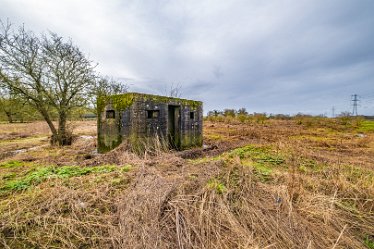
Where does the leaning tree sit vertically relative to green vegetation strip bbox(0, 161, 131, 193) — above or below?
above

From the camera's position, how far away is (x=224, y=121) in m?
33.4

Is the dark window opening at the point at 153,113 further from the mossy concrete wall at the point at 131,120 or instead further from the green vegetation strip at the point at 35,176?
the green vegetation strip at the point at 35,176

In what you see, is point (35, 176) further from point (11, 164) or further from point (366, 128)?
point (366, 128)

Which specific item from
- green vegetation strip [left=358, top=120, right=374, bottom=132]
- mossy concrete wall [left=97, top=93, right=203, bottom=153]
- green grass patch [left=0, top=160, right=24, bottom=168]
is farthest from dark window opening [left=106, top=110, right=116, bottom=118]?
green vegetation strip [left=358, top=120, right=374, bottom=132]

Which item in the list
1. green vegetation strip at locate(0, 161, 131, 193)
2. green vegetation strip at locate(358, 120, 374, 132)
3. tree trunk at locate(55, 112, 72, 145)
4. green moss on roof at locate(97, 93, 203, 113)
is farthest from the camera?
green vegetation strip at locate(358, 120, 374, 132)

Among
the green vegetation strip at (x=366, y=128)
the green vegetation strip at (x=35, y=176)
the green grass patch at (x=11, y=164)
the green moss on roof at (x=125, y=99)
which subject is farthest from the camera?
the green vegetation strip at (x=366, y=128)

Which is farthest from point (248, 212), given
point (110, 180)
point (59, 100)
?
point (59, 100)

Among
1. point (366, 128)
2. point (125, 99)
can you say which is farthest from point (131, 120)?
point (366, 128)

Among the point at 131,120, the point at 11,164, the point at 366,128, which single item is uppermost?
the point at 131,120

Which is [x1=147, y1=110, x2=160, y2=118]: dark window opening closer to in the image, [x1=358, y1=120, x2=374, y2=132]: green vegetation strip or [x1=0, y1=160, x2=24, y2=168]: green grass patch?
[x1=0, y1=160, x2=24, y2=168]: green grass patch

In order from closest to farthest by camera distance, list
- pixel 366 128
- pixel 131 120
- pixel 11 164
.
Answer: pixel 11 164, pixel 131 120, pixel 366 128

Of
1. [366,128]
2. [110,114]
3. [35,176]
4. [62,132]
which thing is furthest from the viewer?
[366,128]

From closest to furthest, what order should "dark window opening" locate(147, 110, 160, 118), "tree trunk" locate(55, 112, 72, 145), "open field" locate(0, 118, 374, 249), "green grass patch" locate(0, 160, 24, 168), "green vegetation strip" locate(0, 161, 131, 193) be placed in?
"open field" locate(0, 118, 374, 249) < "green vegetation strip" locate(0, 161, 131, 193) < "green grass patch" locate(0, 160, 24, 168) < "dark window opening" locate(147, 110, 160, 118) < "tree trunk" locate(55, 112, 72, 145)

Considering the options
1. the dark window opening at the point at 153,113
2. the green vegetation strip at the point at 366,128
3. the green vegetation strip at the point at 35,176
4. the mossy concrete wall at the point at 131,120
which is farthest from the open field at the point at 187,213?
the green vegetation strip at the point at 366,128
